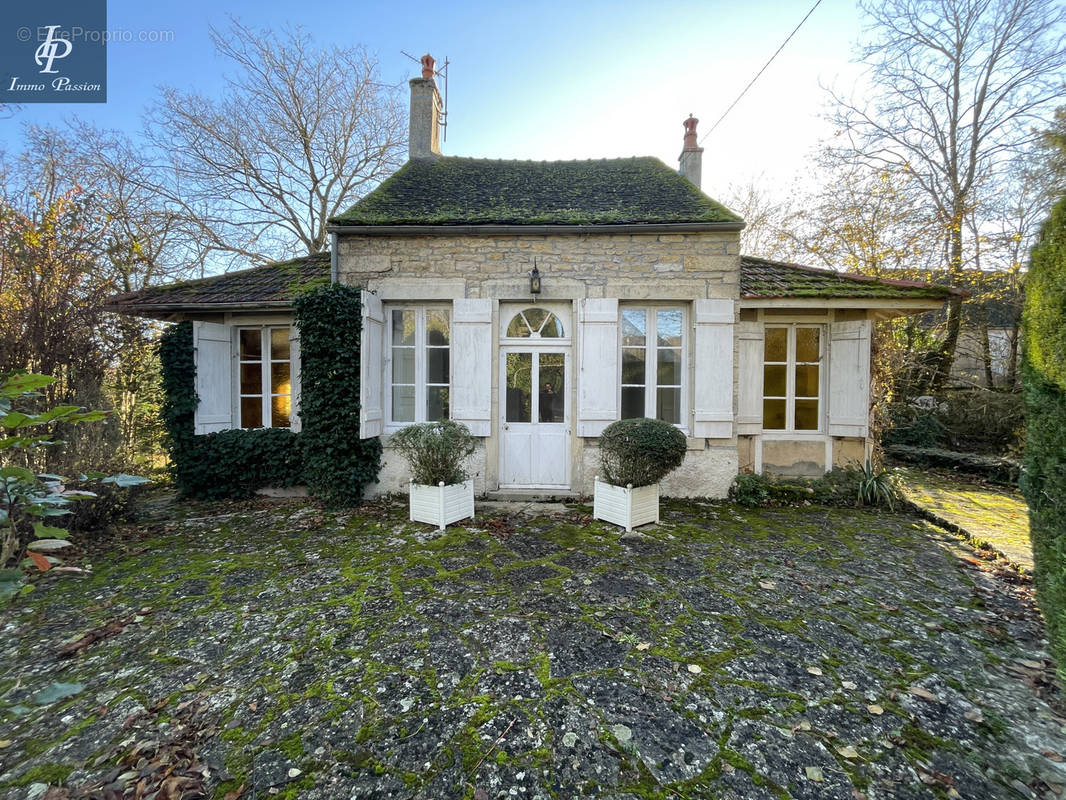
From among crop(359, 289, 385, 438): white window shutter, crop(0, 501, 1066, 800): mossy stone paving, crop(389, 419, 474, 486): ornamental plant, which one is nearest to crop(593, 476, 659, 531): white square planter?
crop(0, 501, 1066, 800): mossy stone paving

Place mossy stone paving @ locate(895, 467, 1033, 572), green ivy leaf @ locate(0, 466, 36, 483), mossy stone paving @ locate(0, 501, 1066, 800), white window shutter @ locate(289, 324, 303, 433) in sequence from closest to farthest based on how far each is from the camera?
green ivy leaf @ locate(0, 466, 36, 483) → mossy stone paving @ locate(0, 501, 1066, 800) → mossy stone paving @ locate(895, 467, 1033, 572) → white window shutter @ locate(289, 324, 303, 433)

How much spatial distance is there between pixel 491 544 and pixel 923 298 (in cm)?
640

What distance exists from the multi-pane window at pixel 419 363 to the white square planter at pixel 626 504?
100 inches

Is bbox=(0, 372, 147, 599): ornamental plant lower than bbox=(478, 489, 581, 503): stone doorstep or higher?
higher

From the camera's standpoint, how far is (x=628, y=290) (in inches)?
232

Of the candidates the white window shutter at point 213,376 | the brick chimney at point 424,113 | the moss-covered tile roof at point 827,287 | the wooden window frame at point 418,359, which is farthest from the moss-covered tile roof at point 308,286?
the brick chimney at point 424,113

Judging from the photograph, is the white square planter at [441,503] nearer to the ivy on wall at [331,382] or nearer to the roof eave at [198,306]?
the ivy on wall at [331,382]

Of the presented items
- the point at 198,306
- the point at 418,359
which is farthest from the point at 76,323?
the point at 418,359

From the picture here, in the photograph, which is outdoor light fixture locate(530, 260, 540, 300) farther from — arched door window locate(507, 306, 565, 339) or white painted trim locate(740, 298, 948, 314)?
white painted trim locate(740, 298, 948, 314)

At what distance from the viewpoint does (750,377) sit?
6.27 meters

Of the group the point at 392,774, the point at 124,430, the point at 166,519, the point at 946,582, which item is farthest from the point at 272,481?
the point at 946,582

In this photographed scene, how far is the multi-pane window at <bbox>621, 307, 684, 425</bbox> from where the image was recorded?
19.9 feet

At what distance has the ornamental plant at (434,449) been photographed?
16.5ft

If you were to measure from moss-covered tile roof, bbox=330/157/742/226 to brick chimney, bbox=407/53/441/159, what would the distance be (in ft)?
0.77
